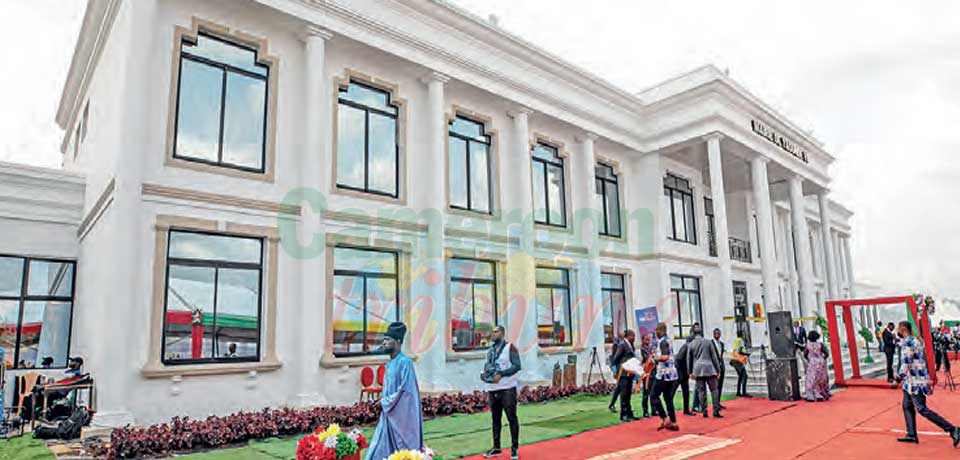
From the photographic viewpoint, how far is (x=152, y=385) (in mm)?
10359

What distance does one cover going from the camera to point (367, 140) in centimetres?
1445

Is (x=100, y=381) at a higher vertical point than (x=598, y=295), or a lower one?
lower

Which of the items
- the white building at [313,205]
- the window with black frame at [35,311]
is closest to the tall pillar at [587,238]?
the white building at [313,205]

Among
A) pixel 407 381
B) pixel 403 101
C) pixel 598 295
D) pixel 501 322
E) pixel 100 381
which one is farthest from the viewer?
pixel 598 295

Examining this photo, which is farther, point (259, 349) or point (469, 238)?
point (469, 238)

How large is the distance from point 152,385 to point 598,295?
42.1ft

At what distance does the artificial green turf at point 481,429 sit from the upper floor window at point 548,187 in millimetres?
6196

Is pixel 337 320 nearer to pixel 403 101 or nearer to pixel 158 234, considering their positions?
pixel 158 234

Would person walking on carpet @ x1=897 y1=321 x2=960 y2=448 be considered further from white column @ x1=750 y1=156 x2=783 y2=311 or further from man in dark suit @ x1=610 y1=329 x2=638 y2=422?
white column @ x1=750 y1=156 x2=783 y2=311

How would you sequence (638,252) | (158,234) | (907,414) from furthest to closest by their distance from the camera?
(638,252), (158,234), (907,414)

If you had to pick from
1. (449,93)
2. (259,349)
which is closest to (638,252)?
(449,93)

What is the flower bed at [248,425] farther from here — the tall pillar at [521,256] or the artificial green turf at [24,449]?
the tall pillar at [521,256]

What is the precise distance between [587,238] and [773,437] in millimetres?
10204

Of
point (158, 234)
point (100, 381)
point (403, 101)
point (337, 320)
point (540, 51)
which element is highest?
point (540, 51)
